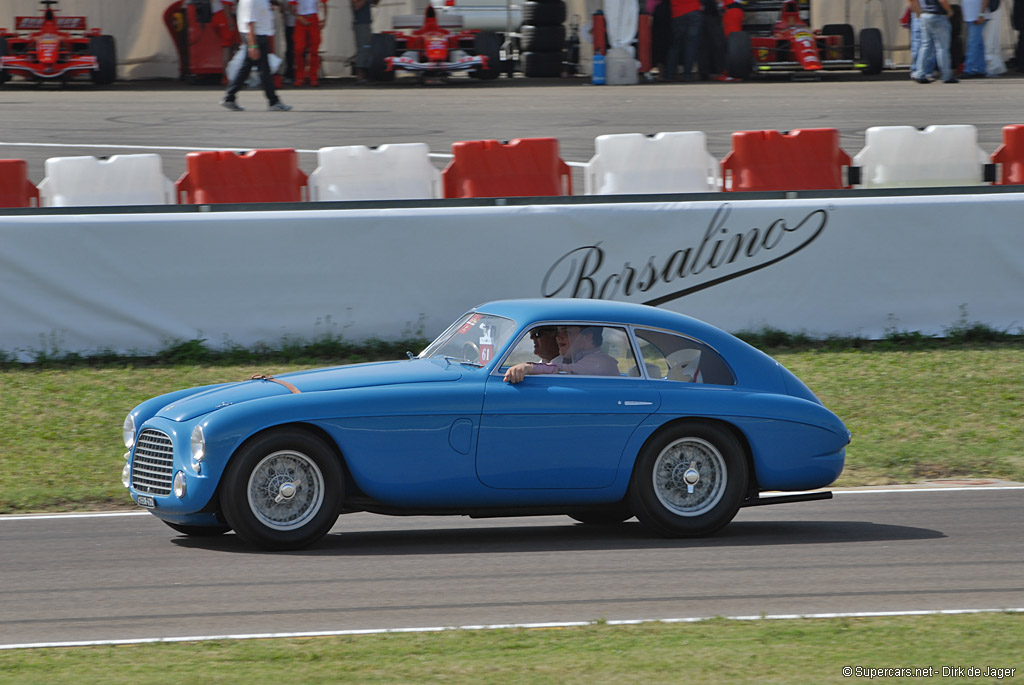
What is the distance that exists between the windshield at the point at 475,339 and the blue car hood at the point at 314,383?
0.13m

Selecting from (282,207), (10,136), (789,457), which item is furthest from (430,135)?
(789,457)

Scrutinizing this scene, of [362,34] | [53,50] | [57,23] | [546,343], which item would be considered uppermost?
[57,23]

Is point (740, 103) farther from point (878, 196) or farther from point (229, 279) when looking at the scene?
point (229, 279)

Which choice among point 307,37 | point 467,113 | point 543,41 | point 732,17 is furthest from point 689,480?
point 543,41

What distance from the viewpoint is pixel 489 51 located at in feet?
81.8

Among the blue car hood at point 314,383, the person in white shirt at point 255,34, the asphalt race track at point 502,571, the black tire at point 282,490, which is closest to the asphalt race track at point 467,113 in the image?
the person in white shirt at point 255,34

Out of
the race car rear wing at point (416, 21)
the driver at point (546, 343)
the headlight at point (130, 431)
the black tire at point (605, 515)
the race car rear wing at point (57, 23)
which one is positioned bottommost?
the black tire at point (605, 515)

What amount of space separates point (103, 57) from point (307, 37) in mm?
3469

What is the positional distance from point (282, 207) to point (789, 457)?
232 inches

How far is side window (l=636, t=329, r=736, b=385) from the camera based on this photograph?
25.1ft

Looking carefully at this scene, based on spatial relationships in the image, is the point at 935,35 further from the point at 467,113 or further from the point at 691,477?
the point at 691,477

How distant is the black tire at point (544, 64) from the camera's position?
82.6 feet

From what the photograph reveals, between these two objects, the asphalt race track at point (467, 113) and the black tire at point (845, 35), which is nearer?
the asphalt race track at point (467, 113)

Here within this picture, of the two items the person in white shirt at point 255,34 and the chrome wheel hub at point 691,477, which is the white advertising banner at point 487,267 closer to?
the chrome wheel hub at point 691,477
